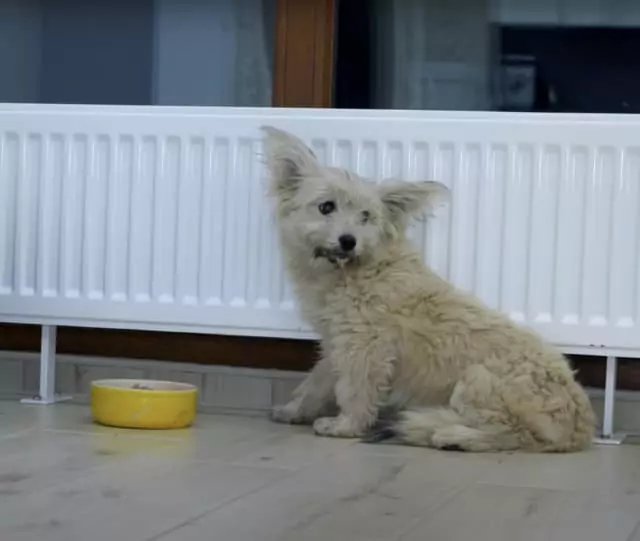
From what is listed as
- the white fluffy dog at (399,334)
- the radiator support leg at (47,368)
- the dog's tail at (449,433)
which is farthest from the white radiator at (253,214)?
the dog's tail at (449,433)

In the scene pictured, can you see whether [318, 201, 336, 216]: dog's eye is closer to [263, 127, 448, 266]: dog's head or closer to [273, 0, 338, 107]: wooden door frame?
[263, 127, 448, 266]: dog's head

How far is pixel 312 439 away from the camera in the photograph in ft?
9.19

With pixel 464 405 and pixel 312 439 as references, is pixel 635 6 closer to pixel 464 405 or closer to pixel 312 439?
pixel 464 405

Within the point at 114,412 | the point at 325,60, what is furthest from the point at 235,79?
the point at 114,412

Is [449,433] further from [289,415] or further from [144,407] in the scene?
[144,407]

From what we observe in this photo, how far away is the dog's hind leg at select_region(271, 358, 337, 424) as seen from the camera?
119 inches

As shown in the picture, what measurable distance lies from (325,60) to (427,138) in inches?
18.2

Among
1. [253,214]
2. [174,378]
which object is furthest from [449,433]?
[174,378]

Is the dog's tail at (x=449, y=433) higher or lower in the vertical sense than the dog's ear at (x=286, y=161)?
lower

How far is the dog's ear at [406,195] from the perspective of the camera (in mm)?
2896

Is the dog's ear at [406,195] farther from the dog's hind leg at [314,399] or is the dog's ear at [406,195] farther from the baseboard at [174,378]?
the baseboard at [174,378]

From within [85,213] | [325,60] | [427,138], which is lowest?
[85,213]

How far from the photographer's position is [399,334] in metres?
2.86

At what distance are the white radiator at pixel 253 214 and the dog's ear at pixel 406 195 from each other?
15 cm
